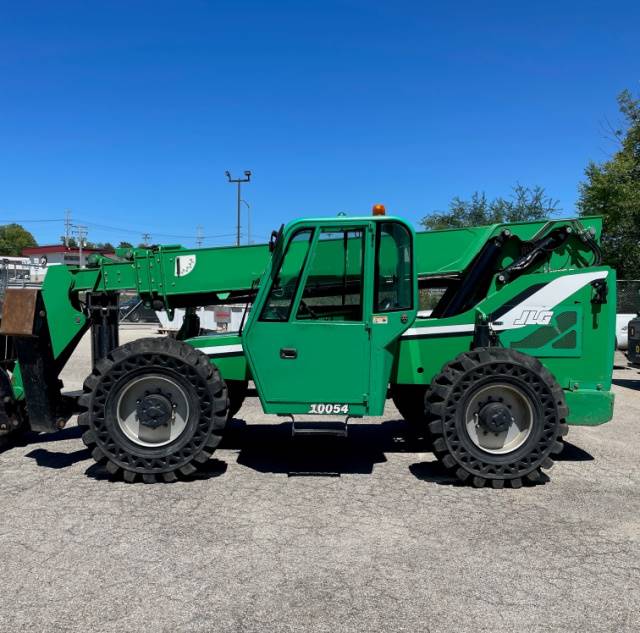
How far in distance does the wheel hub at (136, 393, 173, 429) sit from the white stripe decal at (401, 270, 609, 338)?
2.38 meters

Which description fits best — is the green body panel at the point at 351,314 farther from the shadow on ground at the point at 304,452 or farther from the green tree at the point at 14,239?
the green tree at the point at 14,239

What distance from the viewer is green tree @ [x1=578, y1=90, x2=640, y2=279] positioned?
20766 mm

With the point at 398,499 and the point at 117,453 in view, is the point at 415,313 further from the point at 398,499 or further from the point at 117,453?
the point at 117,453

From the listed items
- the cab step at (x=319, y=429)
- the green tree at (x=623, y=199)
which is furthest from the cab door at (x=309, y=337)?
the green tree at (x=623, y=199)

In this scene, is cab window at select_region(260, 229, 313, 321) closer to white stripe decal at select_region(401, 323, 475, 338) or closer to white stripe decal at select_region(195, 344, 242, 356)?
white stripe decal at select_region(195, 344, 242, 356)

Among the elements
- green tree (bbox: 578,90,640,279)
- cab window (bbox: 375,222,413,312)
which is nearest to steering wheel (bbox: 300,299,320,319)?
cab window (bbox: 375,222,413,312)

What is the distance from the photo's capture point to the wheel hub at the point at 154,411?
5090 millimetres

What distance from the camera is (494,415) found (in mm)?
5055

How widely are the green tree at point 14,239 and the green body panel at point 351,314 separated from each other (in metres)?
112

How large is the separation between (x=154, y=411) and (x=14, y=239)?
121 m

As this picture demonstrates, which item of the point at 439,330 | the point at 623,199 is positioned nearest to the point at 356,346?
the point at 439,330

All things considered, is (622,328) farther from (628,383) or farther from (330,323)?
(330,323)

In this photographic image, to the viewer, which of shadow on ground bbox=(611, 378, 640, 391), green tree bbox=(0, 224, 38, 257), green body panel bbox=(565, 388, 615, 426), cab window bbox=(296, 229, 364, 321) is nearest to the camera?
cab window bbox=(296, 229, 364, 321)

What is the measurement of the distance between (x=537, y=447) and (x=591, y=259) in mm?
2068
